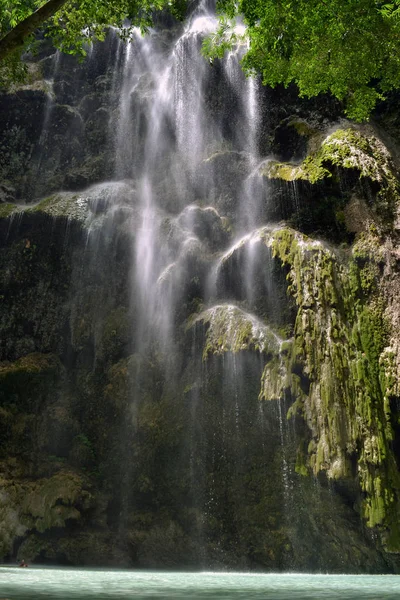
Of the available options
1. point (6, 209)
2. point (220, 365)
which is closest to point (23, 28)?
point (220, 365)

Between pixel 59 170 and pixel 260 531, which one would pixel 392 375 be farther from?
pixel 59 170

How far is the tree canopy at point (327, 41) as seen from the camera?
8.23 meters

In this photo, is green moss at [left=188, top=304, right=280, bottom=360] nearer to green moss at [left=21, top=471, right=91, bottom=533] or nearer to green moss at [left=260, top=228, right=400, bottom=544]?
green moss at [left=260, top=228, right=400, bottom=544]

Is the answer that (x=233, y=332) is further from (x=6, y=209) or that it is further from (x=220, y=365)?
(x=6, y=209)

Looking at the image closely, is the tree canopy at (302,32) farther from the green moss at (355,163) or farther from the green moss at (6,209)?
the green moss at (6,209)

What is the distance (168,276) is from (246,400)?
180 inches

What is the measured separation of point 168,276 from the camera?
14.0 m

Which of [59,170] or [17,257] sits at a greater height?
[59,170]

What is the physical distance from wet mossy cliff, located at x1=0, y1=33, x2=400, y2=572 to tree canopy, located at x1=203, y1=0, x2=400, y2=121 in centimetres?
326

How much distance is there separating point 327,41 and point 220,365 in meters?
7.35

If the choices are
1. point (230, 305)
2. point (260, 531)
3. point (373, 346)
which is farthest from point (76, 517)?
point (373, 346)

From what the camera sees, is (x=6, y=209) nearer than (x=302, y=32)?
No

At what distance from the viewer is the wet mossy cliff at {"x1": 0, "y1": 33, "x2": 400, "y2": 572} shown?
9953 mm

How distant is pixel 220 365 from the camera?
38.1ft
